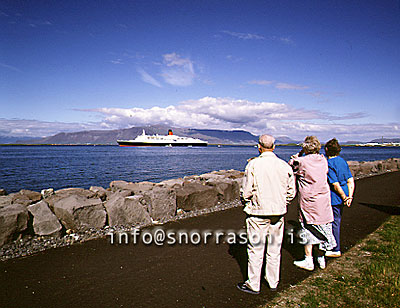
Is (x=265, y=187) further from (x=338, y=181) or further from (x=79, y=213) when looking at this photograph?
(x=79, y=213)

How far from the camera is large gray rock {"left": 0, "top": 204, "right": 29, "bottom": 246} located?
4895 millimetres

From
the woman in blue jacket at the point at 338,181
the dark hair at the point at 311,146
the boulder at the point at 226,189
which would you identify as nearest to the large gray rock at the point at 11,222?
the dark hair at the point at 311,146

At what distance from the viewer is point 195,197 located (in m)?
7.95

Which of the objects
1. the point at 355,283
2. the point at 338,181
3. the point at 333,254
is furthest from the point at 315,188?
the point at 333,254

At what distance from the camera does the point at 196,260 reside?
4.46 m

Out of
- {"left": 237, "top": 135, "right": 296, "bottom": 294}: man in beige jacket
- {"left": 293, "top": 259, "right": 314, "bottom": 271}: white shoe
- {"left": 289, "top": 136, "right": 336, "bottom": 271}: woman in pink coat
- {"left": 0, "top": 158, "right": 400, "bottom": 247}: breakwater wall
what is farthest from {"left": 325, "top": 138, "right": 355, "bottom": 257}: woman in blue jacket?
{"left": 0, "top": 158, "right": 400, "bottom": 247}: breakwater wall

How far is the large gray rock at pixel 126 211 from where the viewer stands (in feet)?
20.1

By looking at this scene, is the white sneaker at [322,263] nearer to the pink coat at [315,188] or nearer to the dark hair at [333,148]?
the pink coat at [315,188]

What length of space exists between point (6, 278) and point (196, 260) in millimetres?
2698

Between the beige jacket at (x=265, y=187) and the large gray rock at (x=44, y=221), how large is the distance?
13.2ft

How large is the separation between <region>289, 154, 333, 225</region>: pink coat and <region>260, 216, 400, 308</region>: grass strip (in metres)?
0.78

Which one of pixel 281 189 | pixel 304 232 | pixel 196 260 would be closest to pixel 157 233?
pixel 196 260

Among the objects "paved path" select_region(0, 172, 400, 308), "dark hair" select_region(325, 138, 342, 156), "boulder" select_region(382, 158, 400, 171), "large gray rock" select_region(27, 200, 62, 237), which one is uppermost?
"dark hair" select_region(325, 138, 342, 156)

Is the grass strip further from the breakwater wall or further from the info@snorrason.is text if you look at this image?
the breakwater wall
